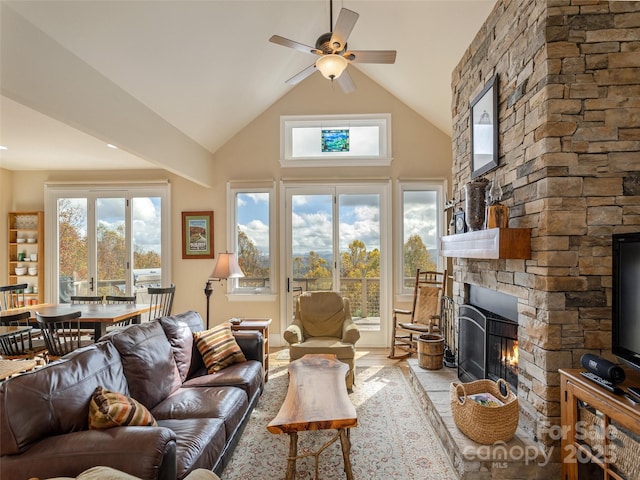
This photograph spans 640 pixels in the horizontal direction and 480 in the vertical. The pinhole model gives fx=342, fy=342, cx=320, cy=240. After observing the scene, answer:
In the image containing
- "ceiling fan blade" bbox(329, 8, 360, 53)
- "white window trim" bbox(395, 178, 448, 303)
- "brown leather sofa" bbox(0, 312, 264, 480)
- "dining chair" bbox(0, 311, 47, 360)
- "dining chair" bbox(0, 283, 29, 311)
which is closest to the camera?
"brown leather sofa" bbox(0, 312, 264, 480)

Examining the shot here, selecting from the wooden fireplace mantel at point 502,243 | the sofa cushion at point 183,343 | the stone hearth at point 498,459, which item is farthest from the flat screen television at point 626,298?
the sofa cushion at point 183,343

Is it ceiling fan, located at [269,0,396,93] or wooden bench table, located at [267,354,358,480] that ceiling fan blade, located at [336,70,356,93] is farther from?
wooden bench table, located at [267,354,358,480]

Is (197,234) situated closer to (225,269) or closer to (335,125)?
(225,269)

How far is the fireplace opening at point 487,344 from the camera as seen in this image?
2.55m

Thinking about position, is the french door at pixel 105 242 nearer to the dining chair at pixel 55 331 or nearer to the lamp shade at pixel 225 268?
the lamp shade at pixel 225 268

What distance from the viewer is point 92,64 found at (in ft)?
8.89

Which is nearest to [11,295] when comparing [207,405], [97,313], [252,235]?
[97,313]

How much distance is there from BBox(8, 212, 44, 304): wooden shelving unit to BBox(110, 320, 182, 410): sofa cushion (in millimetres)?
4078

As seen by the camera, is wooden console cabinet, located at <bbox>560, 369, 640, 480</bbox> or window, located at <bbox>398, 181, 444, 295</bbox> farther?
window, located at <bbox>398, 181, 444, 295</bbox>

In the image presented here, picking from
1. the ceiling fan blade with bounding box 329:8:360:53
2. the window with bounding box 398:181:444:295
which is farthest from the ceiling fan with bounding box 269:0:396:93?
the window with bounding box 398:181:444:295

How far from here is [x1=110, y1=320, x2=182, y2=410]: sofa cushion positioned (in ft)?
7.20

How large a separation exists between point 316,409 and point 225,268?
94.1 inches

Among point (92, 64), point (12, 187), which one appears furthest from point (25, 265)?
point (92, 64)

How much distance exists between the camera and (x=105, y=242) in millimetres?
5324
